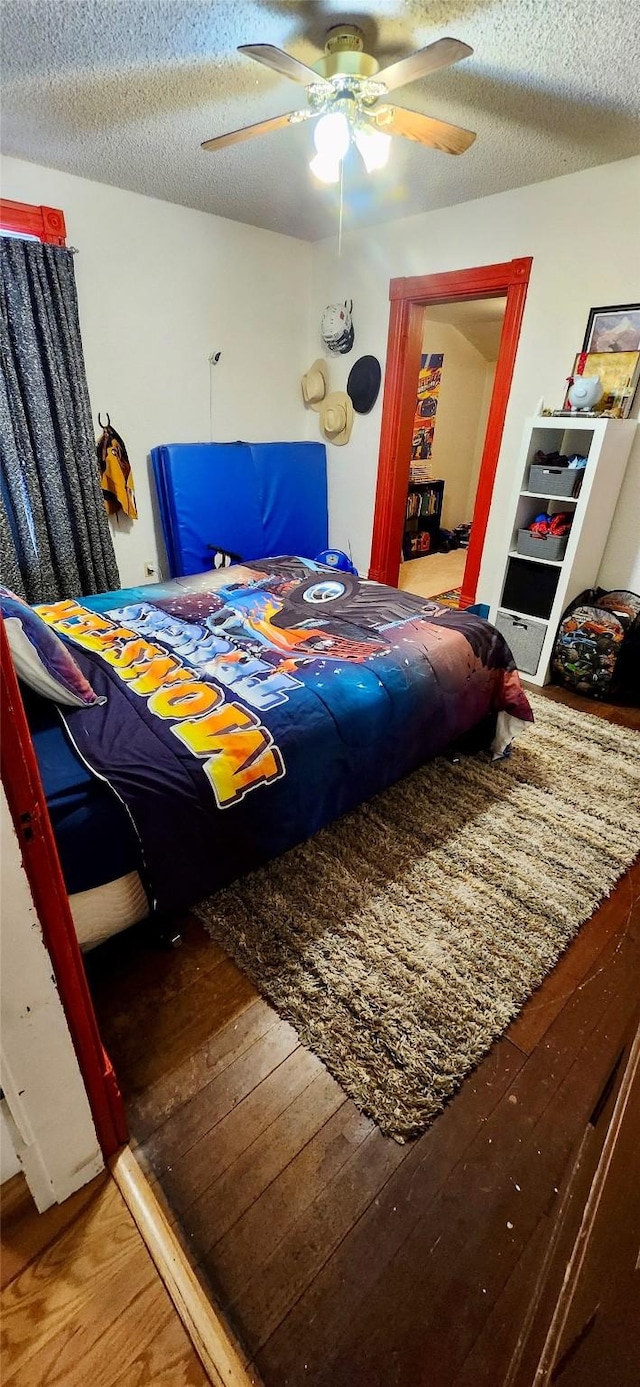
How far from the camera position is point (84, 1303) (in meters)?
0.92

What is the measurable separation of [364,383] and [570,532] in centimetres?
192

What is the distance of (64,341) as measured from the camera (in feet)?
9.45

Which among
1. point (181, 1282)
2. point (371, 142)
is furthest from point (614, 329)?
point (181, 1282)

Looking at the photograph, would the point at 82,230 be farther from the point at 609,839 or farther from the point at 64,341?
the point at 609,839

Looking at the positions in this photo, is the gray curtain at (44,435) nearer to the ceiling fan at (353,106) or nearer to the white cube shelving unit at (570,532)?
the ceiling fan at (353,106)

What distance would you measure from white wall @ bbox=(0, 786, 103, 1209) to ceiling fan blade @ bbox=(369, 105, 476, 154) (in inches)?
89.6

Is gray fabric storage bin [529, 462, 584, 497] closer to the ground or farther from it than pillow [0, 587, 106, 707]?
farther from it

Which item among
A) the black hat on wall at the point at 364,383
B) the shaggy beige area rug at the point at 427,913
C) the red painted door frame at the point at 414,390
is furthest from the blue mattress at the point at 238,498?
the shaggy beige area rug at the point at 427,913

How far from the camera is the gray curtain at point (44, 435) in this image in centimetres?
271

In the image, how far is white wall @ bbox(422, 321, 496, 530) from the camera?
5.50 meters

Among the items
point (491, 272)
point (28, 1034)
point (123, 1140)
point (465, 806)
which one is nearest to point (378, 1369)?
point (123, 1140)

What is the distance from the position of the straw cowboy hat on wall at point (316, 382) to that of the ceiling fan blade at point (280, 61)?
94.9 inches

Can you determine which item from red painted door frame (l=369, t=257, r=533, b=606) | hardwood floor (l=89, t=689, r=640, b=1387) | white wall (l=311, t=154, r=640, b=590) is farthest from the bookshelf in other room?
hardwood floor (l=89, t=689, r=640, b=1387)

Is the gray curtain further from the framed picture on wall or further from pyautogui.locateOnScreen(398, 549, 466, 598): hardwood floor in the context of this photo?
the framed picture on wall
